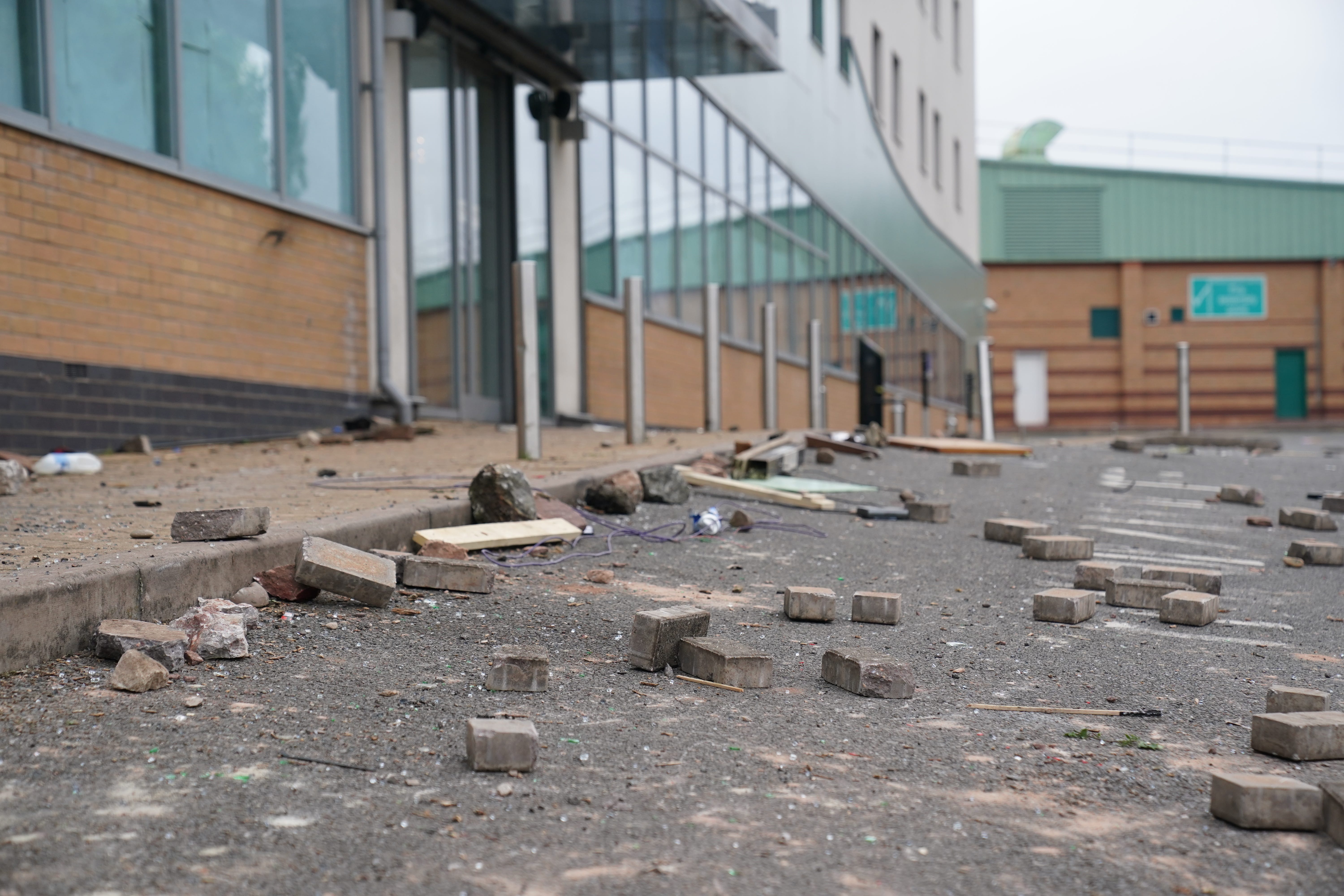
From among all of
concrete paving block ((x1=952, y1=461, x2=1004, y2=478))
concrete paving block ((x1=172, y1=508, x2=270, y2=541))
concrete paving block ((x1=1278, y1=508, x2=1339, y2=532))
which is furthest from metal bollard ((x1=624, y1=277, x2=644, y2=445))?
concrete paving block ((x1=172, y1=508, x2=270, y2=541))

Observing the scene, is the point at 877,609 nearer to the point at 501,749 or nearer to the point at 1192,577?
the point at 1192,577

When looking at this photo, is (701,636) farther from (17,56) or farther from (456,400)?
(456,400)

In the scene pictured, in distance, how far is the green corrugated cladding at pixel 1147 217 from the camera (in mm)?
34562

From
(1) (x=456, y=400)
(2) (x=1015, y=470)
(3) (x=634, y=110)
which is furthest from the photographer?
(3) (x=634, y=110)

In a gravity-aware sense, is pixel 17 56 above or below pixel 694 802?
above

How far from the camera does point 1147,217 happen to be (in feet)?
115

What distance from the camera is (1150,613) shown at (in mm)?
3633

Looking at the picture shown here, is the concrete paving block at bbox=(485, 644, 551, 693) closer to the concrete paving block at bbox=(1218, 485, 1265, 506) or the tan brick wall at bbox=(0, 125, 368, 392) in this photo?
the tan brick wall at bbox=(0, 125, 368, 392)

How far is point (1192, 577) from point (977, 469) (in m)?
3.75

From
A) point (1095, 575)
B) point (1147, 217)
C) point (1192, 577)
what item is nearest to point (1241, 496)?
point (1192, 577)

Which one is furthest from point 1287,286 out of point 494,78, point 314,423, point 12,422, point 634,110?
point 12,422

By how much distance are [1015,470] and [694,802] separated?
6.75 metres

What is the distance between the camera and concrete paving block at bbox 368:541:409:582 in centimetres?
334

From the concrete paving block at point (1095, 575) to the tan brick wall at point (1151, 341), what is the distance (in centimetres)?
3212
